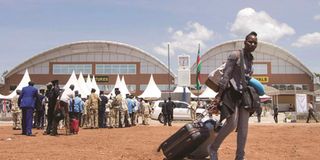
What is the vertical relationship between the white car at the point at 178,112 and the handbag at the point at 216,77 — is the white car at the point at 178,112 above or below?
below

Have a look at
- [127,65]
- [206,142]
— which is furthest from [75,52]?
[206,142]

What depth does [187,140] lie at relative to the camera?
567 centimetres

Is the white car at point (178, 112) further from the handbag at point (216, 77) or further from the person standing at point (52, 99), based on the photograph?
the handbag at point (216, 77)

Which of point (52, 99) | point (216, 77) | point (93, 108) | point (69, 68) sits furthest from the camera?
point (69, 68)

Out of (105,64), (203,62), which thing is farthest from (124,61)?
(203,62)

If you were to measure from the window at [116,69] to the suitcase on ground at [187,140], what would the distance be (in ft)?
211

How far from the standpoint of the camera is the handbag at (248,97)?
16.4ft

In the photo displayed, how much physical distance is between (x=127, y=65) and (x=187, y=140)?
65.2 metres

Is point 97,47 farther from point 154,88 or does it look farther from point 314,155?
point 314,155

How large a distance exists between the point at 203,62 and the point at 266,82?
11.9 metres

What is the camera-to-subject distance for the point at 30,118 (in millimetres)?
12500

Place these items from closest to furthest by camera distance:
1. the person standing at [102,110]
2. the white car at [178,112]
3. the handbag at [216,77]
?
the handbag at [216,77] → the person standing at [102,110] → the white car at [178,112]

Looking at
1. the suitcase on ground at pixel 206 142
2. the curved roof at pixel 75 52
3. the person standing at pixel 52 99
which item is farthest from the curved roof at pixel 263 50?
the suitcase on ground at pixel 206 142

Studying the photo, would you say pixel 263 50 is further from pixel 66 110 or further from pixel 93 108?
pixel 66 110
